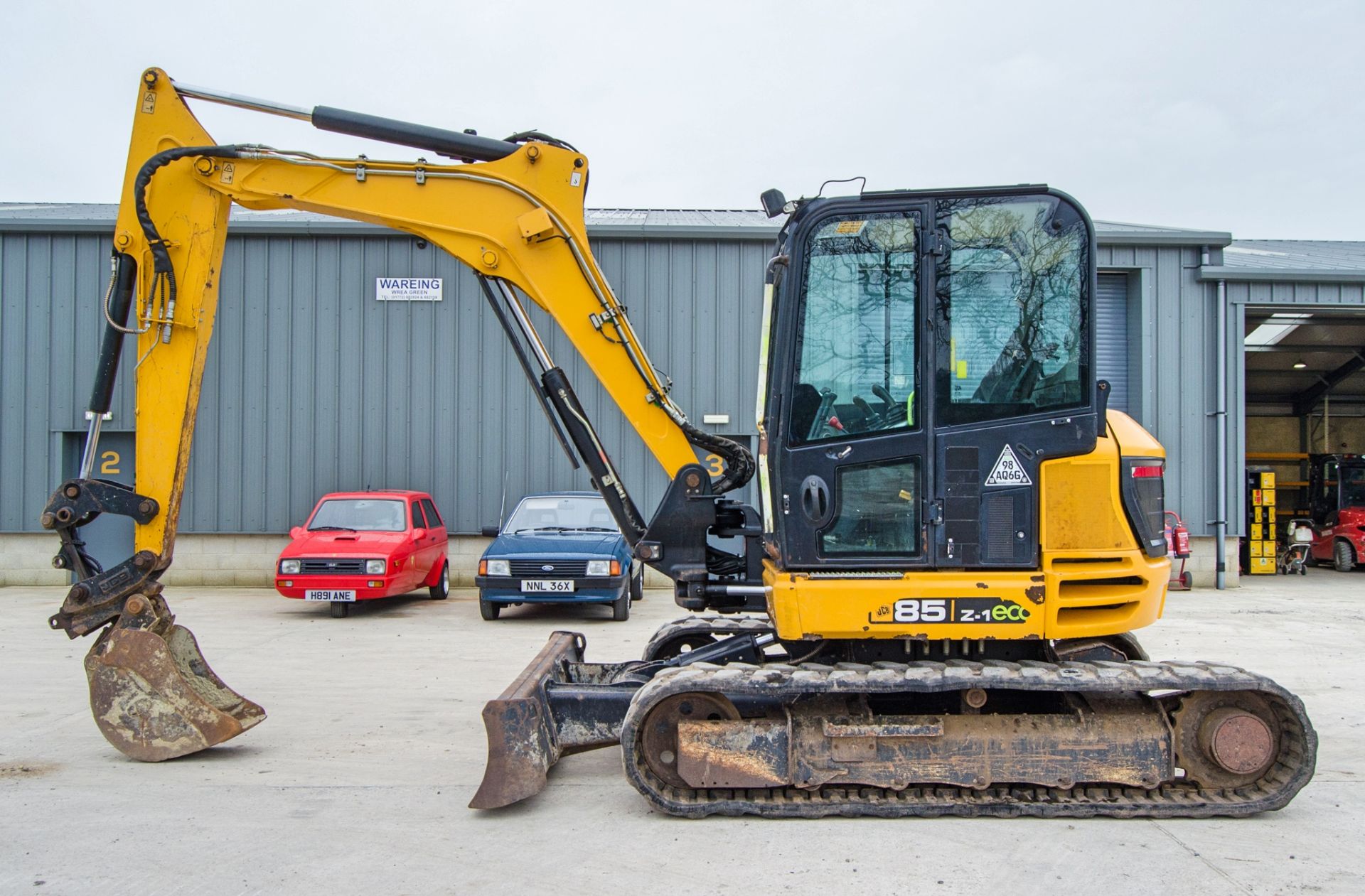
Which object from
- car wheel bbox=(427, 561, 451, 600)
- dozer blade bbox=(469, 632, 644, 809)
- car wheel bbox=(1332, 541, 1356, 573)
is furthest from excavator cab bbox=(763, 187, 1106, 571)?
car wheel bbox=(1332, 541, 1356, 573)

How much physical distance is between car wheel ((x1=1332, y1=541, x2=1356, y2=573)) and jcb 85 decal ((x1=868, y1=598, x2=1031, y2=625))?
20150 mm

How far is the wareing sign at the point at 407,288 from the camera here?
48.4 ft

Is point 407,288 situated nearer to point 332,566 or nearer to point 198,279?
point 332,566

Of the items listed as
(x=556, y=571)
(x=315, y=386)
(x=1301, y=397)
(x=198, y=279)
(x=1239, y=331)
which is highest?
(x=1239, y=331)

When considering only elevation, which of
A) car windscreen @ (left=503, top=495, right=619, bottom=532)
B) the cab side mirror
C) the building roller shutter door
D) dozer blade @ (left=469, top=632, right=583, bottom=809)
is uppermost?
the building roller shutter door

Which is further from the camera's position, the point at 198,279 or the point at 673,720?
the point at 198,279

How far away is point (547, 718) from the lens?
5035mm

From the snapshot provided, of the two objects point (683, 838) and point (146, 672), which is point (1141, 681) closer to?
point (683, 838)

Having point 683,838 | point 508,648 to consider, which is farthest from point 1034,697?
point 508,648

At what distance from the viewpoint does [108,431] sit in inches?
582

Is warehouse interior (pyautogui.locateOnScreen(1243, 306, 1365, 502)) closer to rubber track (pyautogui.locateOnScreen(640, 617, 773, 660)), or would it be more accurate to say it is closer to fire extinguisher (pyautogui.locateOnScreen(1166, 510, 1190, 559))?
fire extinguisher (pyautogui.locateOnScreen(1166, 510, 1190, 559))

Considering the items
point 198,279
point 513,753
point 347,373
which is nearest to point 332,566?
point 347,373

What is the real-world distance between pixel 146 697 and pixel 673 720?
308cm

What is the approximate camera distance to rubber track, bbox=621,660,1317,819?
15.0 ft
